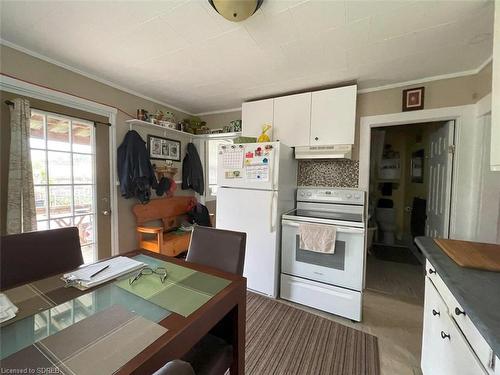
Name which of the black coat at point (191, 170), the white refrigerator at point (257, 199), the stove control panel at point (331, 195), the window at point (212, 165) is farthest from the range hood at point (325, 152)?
the black coat at point (191, 170)

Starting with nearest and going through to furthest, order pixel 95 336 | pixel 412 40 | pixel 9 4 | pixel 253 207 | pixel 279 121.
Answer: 1. pixel 95 336
2. pixel 9 4
3. pixel 412 40
4. pixel 253 207
5. pixel 279 121

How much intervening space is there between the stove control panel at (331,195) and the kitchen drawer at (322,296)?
0.92 meters

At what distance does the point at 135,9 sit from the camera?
1.29m

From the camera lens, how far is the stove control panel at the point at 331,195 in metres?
2.31

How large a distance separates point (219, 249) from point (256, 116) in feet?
6.04

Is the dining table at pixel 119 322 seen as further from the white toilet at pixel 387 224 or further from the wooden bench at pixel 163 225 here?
the white toilet at pixel 387 224

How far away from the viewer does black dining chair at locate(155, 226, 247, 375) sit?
0.93 meters

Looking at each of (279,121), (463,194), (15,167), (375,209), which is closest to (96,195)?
(15,167)

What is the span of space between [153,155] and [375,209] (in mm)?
3969

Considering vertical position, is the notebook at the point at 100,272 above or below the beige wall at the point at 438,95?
below

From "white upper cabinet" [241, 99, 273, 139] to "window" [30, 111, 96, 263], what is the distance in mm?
1709

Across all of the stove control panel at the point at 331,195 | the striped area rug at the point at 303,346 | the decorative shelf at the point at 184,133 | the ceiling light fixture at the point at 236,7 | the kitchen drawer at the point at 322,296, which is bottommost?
the striped area rug at the point at 303,346

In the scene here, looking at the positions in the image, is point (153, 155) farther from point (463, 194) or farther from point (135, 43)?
point (463, 194)

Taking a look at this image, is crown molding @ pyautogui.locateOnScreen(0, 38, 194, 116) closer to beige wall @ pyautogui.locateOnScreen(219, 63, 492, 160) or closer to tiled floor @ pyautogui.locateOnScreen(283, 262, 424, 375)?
beige wall @ pyautogui.locateOnScreen(219, 63, 492, 160)
